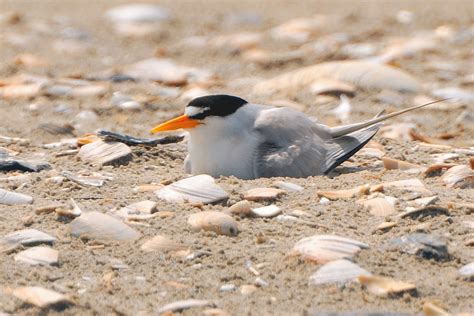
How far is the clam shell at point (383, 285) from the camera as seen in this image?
3.81 meters

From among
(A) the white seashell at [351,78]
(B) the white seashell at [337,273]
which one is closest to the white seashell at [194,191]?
(B) the white seashell at [337,273]

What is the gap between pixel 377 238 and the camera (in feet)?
14.4

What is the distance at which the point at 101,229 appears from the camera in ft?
14.3

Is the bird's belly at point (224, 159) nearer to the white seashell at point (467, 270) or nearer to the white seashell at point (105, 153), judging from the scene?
the white seashell at point (105, 153)

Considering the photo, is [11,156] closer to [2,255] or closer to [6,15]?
[2,255]

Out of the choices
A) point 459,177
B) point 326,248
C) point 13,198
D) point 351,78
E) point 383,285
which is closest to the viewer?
point 383,285

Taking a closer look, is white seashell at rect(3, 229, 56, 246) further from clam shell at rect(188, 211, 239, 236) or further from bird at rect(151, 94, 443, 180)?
bird at rect(151, 94, 443, 180)

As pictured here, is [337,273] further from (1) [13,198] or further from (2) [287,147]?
(2) [287,147]

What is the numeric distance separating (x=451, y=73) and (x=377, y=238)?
5095 mm

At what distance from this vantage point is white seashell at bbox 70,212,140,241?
4.35 m

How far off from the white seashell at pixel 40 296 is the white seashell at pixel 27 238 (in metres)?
0.49

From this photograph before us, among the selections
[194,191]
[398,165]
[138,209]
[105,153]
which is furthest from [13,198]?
[398,165]

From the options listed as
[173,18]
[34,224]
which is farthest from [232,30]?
[34,224]

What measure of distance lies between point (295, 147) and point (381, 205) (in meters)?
1.09
